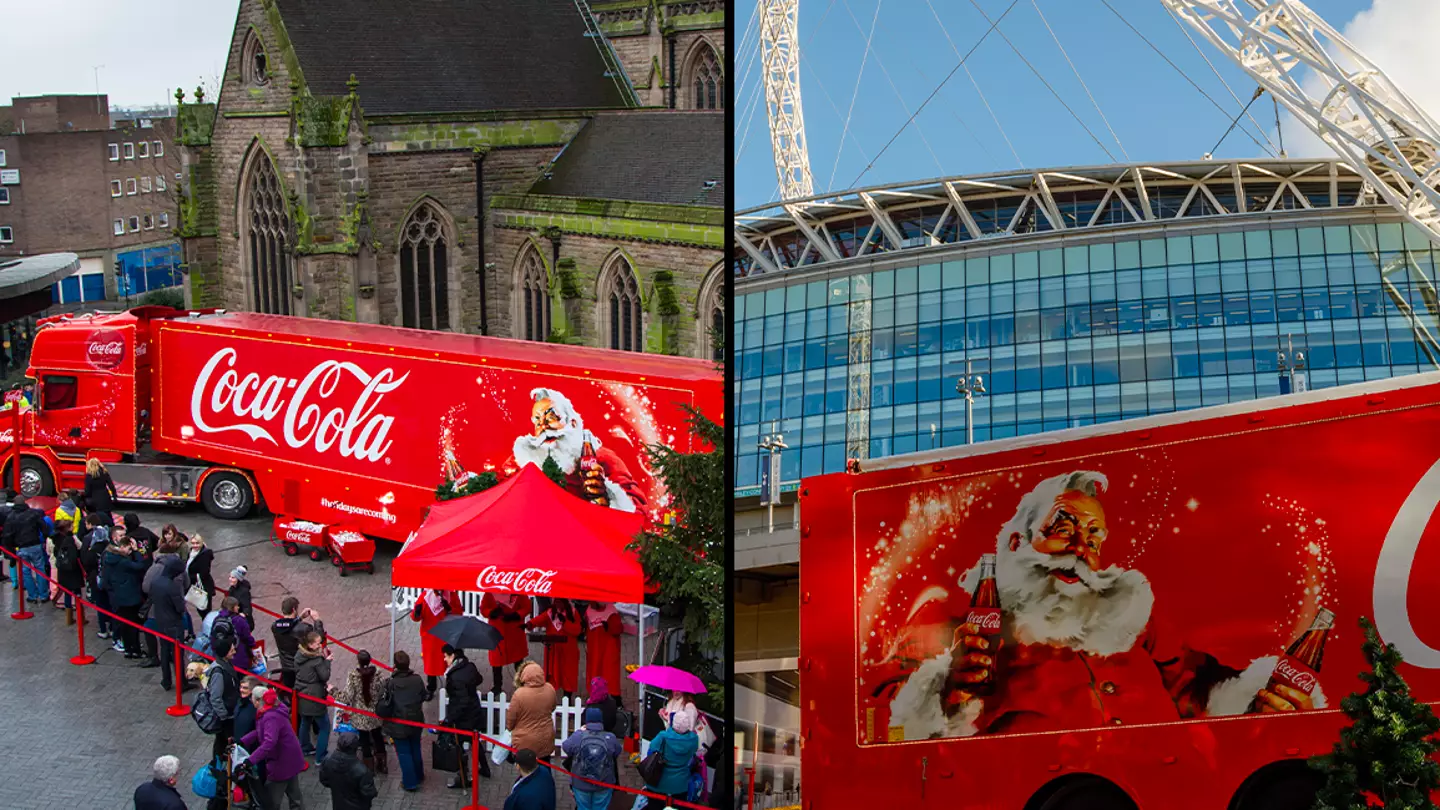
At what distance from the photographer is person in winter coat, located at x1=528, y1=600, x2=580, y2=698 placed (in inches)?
447

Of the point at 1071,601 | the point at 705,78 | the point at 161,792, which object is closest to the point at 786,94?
the point at 1071,601

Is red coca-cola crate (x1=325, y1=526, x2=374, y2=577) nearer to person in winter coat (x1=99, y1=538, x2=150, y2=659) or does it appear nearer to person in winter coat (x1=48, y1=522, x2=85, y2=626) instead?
person in winter coat (x1=48, y1=522, x2=85, y2=626)

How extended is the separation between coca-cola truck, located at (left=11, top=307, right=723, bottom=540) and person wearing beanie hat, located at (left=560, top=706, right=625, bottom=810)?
4.20m

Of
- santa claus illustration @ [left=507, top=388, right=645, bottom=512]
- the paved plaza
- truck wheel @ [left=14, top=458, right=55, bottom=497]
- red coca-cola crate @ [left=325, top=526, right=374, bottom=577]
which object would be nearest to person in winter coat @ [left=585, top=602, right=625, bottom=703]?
the paved plaza

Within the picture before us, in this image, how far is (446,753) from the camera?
33.0 ft

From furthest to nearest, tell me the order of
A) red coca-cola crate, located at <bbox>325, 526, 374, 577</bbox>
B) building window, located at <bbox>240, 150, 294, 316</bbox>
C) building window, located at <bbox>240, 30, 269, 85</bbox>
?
building window, located at <bbox>240, 150, 294, 316</bbox> → building window, located at <bbox>240, 30, 269, 85</bbox> → red coca-cola crate, located at <bbox>325, 526, 374, 577</bbox>

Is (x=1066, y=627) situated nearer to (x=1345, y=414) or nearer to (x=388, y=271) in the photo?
(x=1345, y=414)

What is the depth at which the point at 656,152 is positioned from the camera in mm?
21203

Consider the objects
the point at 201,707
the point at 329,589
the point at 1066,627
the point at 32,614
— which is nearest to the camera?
the point at 1066,627

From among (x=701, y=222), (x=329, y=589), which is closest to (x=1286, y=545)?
(x=329, y=589)

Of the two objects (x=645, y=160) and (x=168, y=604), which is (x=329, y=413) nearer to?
(x=168, y=604)

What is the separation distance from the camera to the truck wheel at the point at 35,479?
1650cm

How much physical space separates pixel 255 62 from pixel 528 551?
→ 44.1 feet

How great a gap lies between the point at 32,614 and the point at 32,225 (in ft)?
17.0
